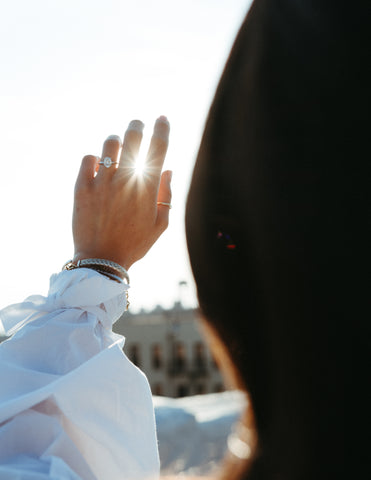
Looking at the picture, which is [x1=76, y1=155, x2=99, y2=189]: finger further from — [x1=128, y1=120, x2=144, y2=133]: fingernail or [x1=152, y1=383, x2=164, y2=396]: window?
[x1=152, y1=383, x2=164, y2=396]: window

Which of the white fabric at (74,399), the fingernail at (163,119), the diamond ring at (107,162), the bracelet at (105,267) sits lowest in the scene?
the white fabric at (74,399)

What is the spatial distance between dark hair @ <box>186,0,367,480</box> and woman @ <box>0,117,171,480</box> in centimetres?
37

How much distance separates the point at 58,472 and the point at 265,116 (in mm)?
531

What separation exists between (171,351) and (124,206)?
2240cm

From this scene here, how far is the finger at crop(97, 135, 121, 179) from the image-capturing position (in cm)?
105

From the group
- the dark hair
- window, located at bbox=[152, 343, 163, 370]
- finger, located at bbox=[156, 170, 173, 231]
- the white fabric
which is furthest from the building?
the dark hair

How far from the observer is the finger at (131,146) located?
3.35ft

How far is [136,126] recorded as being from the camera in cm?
105

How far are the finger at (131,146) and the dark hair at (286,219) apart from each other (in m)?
0.54

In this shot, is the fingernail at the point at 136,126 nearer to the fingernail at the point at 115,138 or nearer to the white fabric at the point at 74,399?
the fingernail at the point at 115,138

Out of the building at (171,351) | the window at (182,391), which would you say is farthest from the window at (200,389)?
the window at (182,391)

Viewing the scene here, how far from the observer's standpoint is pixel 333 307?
1.21 ft

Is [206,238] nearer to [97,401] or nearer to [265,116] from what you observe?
[265,116]

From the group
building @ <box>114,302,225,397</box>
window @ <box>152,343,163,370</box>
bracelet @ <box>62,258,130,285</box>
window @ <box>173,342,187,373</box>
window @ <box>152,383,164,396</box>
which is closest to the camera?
bracelet @ <box>62,258,130,285</box>
